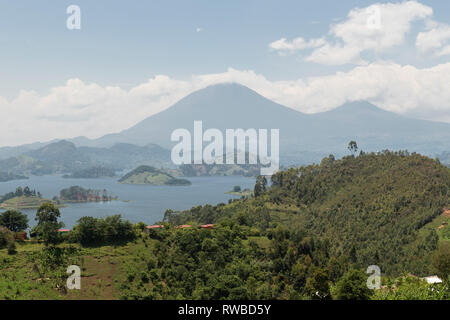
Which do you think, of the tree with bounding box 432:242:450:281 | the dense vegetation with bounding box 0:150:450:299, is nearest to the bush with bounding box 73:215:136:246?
the dense vegetation with bounding box 0:150:450:299

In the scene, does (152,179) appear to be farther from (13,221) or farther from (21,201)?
(13,221)

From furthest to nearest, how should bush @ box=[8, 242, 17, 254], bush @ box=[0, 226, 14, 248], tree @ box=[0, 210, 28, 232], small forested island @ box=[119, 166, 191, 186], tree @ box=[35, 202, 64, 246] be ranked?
small forested island @ box=[119, 166, 191, 186] → tree @ box=[0, 210, 28, 232] → tree @ box=[35, 202, 64, 246] → bush @ box=[0, 226, 14, 248] → bush @ box=[8, 242, 17, 254]

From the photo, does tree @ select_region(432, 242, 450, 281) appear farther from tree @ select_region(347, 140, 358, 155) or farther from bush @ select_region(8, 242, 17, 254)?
tree @ select_region(347, 140, 358, 155)

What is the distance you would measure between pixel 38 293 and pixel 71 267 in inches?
121

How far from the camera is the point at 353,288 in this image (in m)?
21.4

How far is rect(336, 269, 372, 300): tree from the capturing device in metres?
21.4

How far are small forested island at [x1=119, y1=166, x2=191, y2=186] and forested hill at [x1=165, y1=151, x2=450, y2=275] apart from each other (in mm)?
113592

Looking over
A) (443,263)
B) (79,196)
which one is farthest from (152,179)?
(443,263)

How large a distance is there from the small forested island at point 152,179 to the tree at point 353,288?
158673 millimetres

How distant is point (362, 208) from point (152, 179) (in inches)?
5972

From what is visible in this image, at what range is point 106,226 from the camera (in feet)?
93.4

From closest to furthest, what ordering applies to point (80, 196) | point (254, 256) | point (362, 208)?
1. point (254, 256)
2. point (362, 208)
3. point (80, 196)

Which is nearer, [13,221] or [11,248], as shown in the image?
[11,248]
